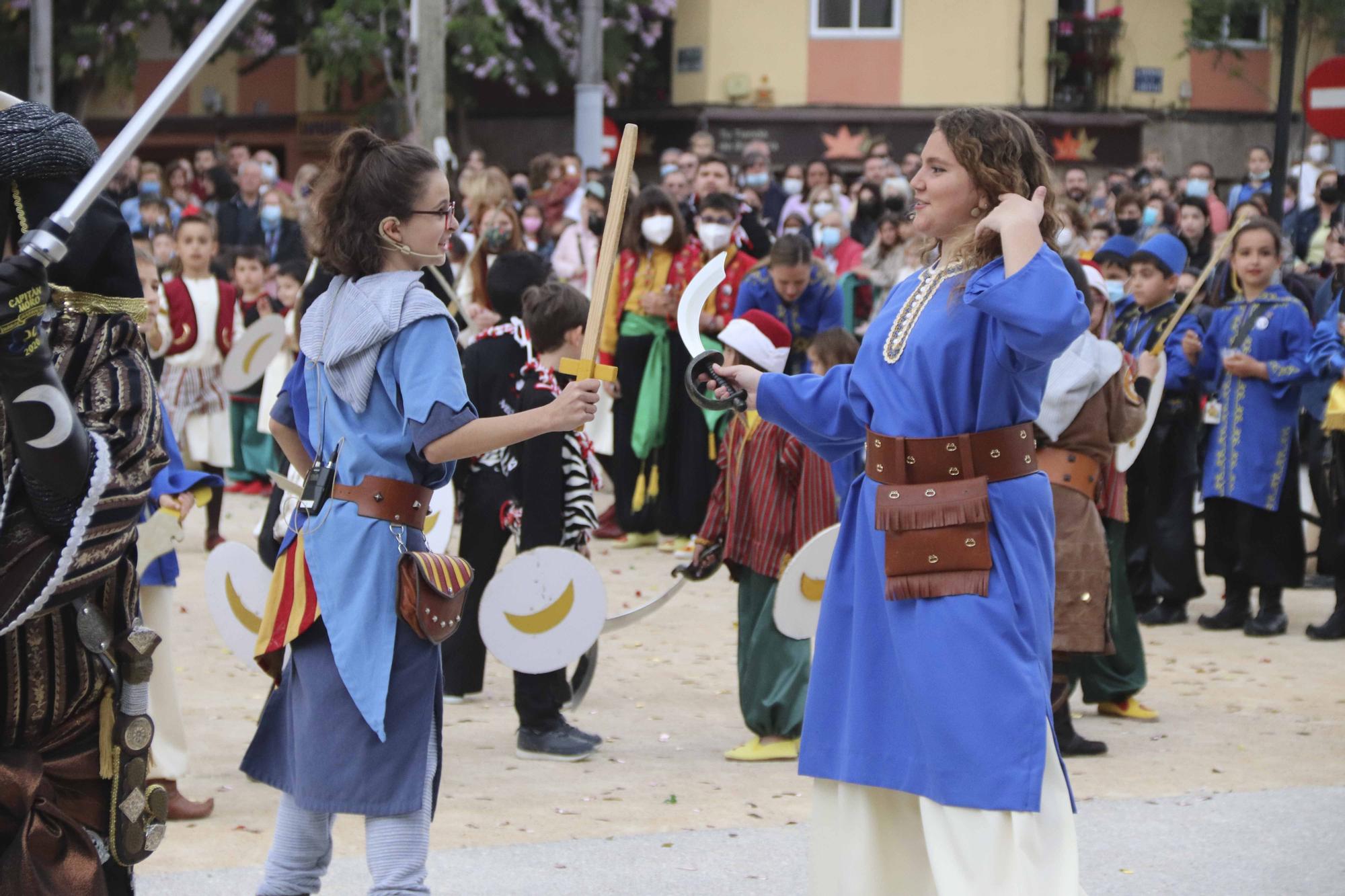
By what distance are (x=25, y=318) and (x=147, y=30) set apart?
82.1ft

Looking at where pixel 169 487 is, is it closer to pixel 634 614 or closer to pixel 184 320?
pixel 634 614

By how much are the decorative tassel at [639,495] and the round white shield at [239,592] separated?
5.08 metres

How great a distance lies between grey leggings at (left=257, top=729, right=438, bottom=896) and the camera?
334cm

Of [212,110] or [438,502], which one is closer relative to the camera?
[438,502]

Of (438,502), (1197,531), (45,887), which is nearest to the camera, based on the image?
(45,887)

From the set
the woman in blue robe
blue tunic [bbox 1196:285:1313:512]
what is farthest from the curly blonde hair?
the woman in blue robe

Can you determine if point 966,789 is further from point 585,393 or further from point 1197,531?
point 1197,531

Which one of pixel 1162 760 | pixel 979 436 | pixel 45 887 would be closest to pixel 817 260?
pixel 1162 760

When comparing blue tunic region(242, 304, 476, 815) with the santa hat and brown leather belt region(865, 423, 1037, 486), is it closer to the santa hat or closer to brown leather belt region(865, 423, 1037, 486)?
brown leather belt region(865, 423, 1037, 486)

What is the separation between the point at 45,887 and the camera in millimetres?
2936

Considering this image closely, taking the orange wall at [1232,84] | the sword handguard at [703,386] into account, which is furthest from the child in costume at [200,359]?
the orange wall at [1232,84]

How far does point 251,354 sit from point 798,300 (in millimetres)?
2884

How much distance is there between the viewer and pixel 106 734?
311 cm

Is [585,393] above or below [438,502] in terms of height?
above
